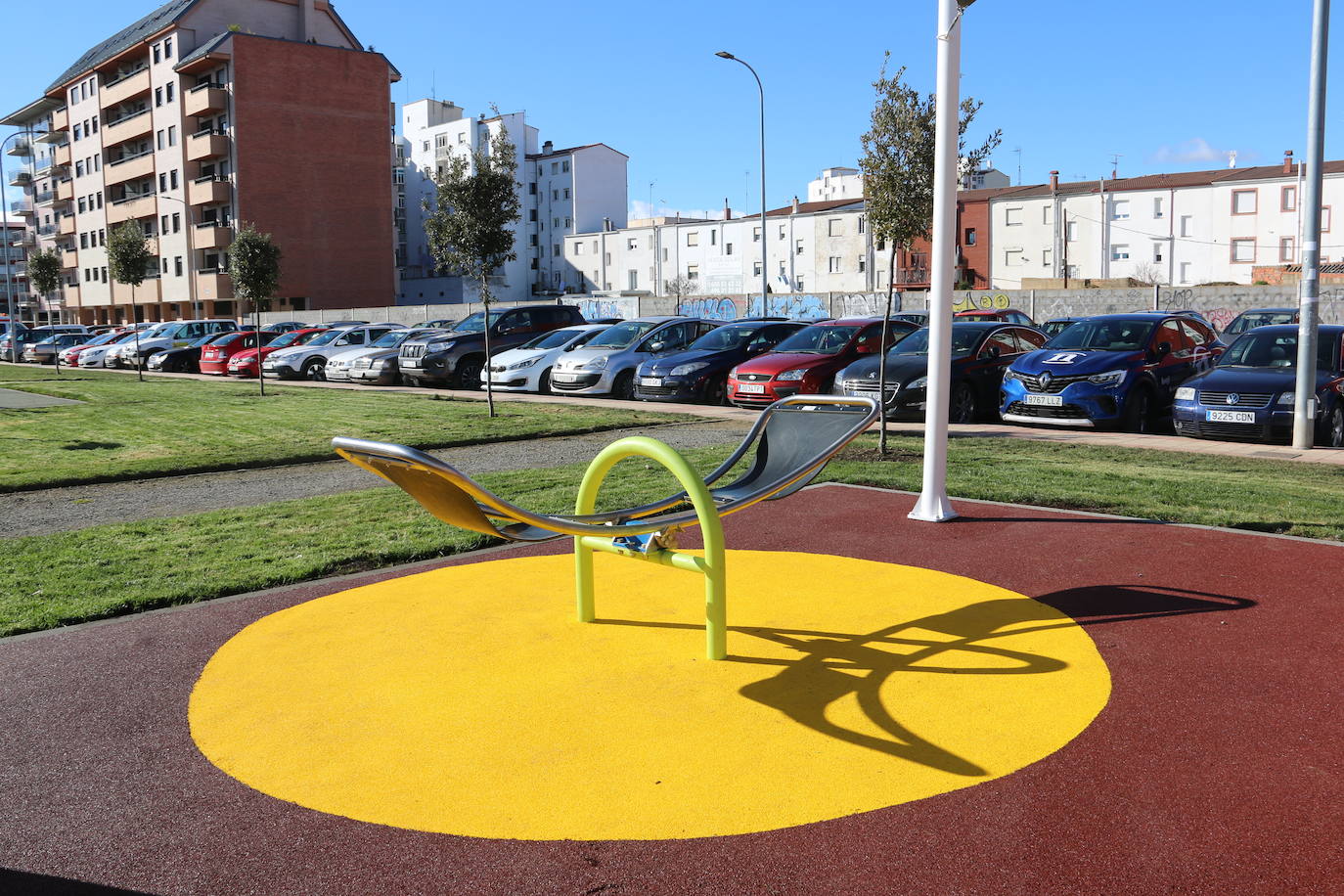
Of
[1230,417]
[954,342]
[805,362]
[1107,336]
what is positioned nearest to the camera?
[1230,417]

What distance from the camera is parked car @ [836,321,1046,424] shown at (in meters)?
14.9

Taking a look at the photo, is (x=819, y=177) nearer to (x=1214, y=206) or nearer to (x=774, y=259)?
(x=774, y=259)

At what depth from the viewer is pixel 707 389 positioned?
18859mm

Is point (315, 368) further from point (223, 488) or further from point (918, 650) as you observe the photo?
point (918, 650)

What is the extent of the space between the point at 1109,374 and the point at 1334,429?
8.52ft

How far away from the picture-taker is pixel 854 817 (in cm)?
343

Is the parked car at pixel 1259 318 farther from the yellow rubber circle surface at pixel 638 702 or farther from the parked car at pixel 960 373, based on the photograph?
the yellow rubber circle surface at pixel 638 702

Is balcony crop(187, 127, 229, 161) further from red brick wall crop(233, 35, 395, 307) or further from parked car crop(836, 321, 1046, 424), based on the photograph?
parked car crop(836, 321, 1046, 424)

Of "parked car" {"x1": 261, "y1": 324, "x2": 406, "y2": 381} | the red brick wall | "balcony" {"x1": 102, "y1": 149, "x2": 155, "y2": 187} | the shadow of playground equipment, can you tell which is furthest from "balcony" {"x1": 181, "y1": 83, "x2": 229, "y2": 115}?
the shadow of playground equipment

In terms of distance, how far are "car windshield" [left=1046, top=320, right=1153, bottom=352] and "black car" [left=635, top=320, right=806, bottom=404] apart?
5369 millimetres

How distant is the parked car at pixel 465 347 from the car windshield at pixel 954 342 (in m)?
10.7

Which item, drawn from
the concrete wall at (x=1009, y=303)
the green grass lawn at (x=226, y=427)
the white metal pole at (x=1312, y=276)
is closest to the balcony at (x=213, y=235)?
the concrete wall at (x=1009, y=303)

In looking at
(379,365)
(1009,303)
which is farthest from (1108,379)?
(1009,303)

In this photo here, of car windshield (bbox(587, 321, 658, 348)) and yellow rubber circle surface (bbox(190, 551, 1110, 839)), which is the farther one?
car windshield (bbox(587, 321, 658, 348))
